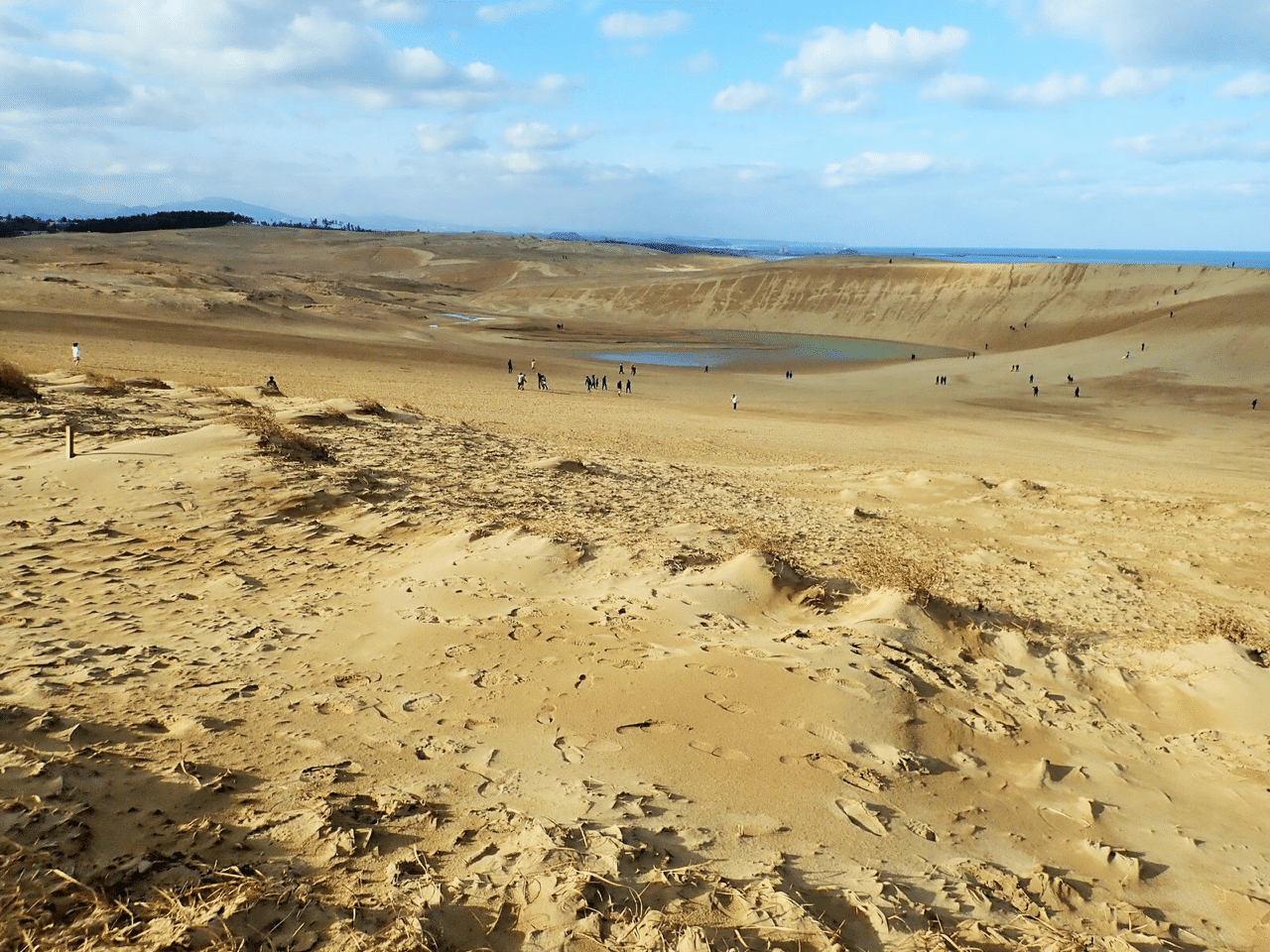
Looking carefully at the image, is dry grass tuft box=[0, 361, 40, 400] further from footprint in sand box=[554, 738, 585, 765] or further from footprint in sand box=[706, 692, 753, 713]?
footprint in sand box=[706, 692, 753, 713]

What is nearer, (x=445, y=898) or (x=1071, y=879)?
(x=445, y=898)

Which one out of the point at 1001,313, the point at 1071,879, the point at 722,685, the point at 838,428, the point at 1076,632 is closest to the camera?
the point at 1071,879

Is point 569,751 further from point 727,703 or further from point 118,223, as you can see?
point 118,223

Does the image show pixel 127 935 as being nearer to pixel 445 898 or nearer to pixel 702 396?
pixel 445 898

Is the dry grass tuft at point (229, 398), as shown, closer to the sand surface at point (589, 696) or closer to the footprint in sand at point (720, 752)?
the sand surface at point (589, 696)

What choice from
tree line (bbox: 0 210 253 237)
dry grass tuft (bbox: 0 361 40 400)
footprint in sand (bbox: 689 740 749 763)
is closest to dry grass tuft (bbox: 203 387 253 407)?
dry grass tuft (bbox: 0 361 40 400)

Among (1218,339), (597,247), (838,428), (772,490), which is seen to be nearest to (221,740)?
(772,490)

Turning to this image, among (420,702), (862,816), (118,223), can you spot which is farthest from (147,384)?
(118,223)
